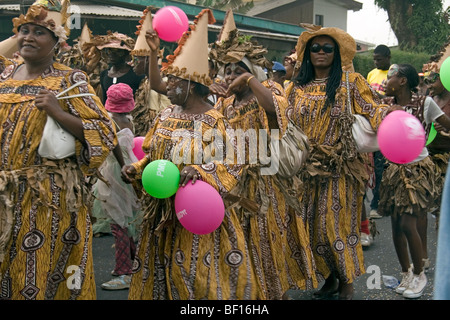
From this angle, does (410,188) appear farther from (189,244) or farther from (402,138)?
(189,244)

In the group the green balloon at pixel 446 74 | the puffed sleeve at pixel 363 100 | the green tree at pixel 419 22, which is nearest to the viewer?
the puffed sleeve at pixel 363 100

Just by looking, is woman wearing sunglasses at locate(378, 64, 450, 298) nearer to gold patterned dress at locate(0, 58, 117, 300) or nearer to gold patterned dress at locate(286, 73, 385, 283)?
gold patterned dress at locate(286, 73, 385, 283)

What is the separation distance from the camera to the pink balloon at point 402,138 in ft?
14.7

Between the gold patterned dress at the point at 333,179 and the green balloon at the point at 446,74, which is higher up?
the green balloon at the point at 446,74

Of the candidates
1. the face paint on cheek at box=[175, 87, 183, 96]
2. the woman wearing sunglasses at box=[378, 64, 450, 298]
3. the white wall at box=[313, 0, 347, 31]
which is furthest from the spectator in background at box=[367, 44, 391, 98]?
the white wall at box=[313, 0, 347, 31]

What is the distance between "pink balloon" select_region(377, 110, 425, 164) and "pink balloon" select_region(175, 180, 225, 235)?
148 cm

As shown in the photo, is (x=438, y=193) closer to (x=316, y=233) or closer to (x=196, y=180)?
(x=316, y=233)

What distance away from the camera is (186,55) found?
4332 mm

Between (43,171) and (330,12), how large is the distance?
115 feet

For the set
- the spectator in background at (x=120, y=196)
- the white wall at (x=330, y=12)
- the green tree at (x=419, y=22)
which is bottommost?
the spectator in background at (x=120, y=196)

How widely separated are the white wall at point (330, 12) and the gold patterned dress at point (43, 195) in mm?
33415

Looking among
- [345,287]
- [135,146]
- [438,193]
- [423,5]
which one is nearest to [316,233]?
[345,287]

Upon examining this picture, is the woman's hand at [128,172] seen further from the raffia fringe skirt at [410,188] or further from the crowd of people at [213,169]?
the raffia fringe skirt at [410,188]

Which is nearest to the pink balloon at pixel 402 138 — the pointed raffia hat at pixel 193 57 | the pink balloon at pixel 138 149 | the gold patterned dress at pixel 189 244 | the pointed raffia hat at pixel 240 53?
the pointed raffia hat at pixel 240 53
